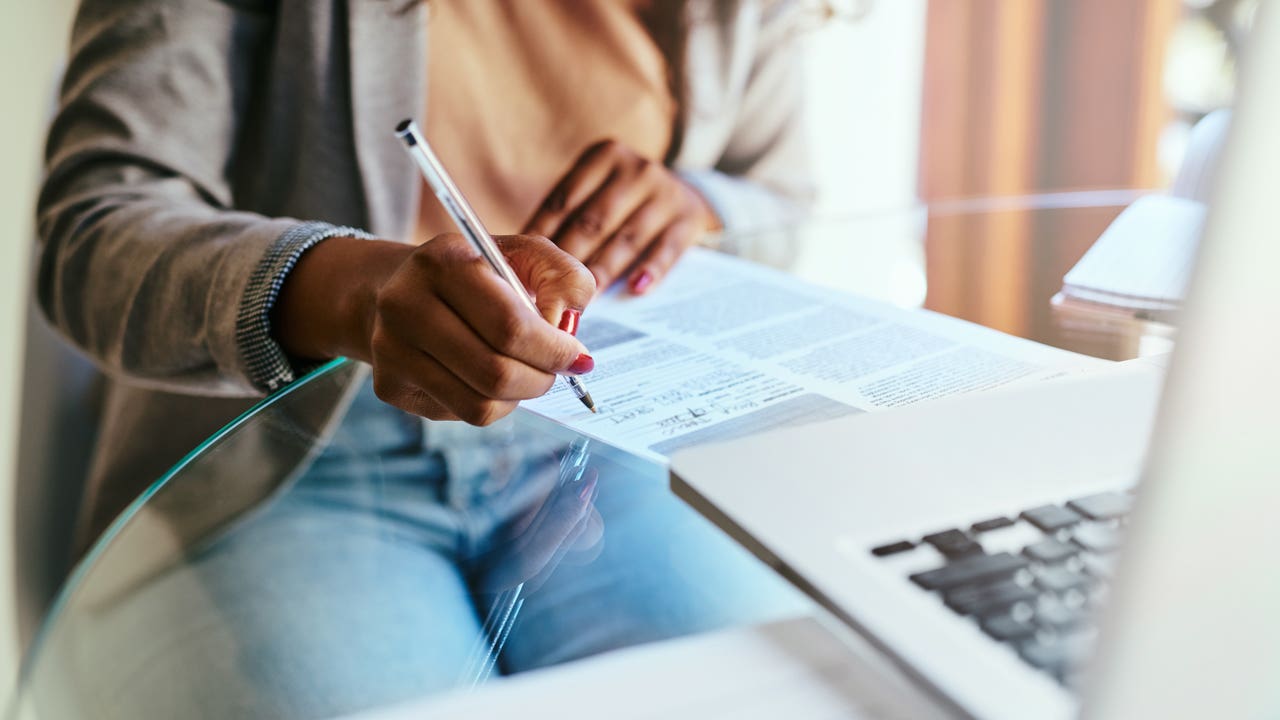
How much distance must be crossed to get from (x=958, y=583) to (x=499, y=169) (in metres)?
0.65

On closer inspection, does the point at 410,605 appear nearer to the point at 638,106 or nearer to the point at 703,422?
the point at 703,422

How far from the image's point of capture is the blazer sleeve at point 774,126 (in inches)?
37.1

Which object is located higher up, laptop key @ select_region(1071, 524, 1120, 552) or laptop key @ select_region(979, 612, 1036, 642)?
laptop key @ select_region(1071, 524, 1120, 552)

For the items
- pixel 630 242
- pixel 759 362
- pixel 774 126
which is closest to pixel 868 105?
pixel 774 126

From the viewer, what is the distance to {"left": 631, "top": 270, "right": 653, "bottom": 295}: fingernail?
0.54 m

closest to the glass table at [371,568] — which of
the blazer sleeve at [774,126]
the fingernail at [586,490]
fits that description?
the fingernail at [586,490]

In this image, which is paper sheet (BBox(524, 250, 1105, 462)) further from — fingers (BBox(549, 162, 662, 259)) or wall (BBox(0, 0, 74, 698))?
wall (BBox(0, 0, 74, 698))

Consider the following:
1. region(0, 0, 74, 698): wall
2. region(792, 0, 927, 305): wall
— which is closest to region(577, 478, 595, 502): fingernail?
region(0, 0, 74, 698): wall

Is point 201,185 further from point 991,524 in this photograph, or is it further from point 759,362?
point 991,524

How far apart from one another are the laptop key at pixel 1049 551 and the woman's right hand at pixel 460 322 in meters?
0.17

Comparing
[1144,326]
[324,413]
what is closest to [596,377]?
[324,413]

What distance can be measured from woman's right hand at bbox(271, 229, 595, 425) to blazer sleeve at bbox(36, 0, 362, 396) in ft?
0.22

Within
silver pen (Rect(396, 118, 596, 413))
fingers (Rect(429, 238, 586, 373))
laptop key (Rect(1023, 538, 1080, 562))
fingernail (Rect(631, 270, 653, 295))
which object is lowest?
fingernail (Rect(631, 270, 653, 295))

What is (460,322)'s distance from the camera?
1.13ft
